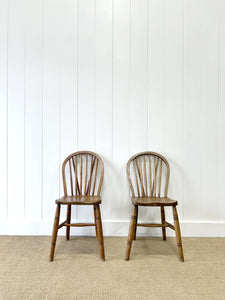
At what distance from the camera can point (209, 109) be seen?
197 cm

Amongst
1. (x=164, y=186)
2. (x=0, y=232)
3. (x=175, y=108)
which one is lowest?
(x=0, y=232)

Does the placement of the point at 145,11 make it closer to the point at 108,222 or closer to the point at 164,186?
the point at 164,186

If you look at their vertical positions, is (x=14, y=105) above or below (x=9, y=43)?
below

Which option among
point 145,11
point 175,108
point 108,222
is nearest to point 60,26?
point 145,11

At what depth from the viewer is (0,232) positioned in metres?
1.97

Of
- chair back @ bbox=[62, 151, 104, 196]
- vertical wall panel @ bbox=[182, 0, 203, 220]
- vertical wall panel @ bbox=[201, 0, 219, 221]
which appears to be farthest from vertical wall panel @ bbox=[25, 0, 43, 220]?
vertical wall panel @ bbox=[201, 0, 219, 221]

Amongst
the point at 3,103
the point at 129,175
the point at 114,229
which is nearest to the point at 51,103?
the point at 3,103

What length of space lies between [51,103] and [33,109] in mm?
166

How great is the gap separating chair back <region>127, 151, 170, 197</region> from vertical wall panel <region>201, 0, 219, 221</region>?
0.35 m

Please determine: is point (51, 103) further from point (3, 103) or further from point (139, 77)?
point (139, 77)

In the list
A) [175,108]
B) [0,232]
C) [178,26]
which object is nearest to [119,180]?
Result: [175,108]

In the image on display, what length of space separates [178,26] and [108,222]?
179cm

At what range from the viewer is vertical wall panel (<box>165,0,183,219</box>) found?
6.44 ft

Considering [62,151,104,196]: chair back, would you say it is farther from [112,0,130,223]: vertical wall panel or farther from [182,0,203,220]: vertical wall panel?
[182,0,203,220]: vertical wall panel
